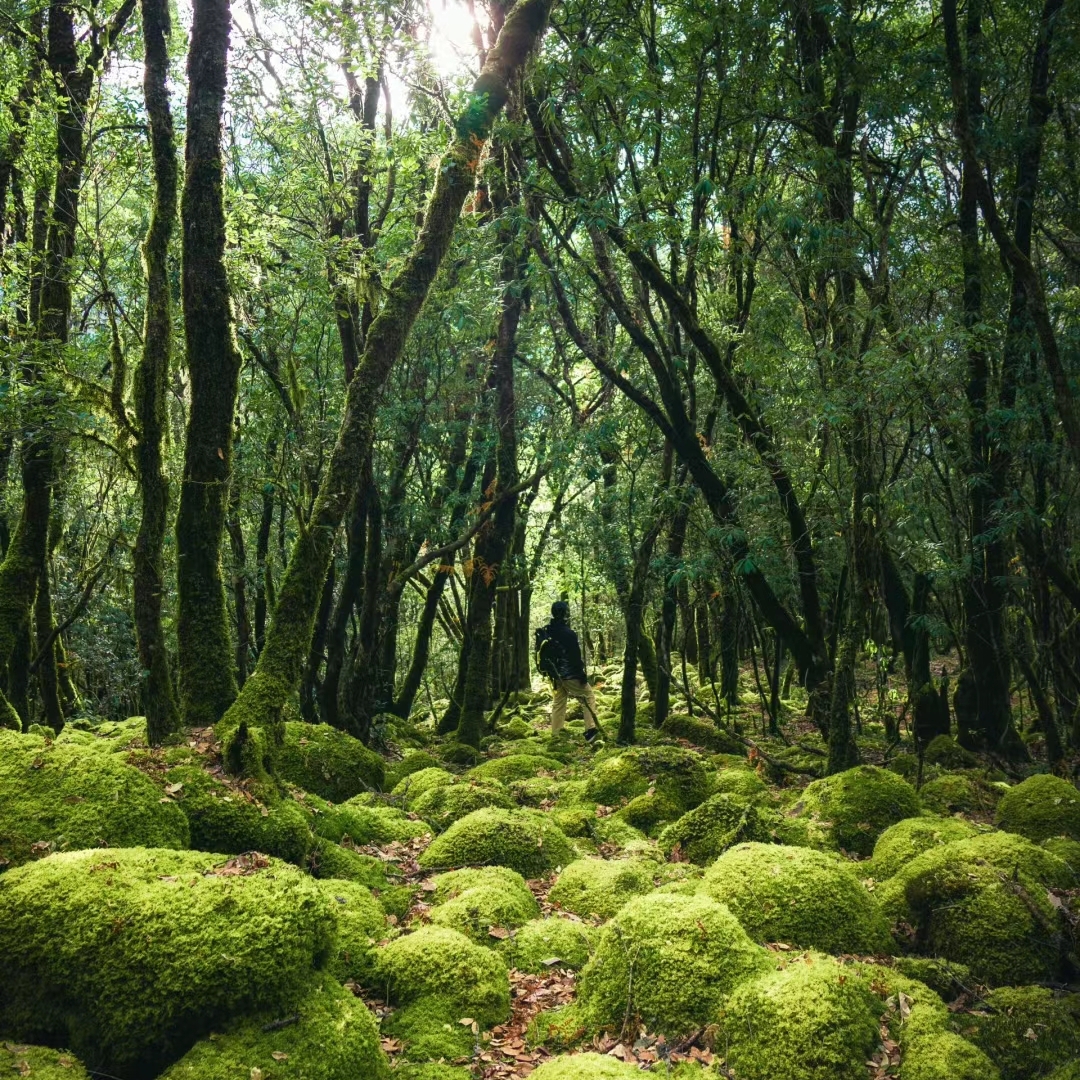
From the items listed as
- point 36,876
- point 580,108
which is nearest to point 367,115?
point 580,108

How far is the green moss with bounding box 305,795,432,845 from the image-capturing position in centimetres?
669

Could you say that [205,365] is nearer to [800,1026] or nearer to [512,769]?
[512,769]

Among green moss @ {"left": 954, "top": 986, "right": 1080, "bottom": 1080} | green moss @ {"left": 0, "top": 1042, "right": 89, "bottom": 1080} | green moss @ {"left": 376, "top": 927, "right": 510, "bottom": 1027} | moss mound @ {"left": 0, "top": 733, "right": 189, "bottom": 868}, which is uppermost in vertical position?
moss mound @ {"left": 0, "top": 733, "right": 189, "bottom": 868}

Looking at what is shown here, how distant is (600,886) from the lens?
5895 mm

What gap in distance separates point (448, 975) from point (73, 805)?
2.30 metres

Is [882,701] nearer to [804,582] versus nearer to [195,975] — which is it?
[804,582]

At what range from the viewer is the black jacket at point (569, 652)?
46.3ft

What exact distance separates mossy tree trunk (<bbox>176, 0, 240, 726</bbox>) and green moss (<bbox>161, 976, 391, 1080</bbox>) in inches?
158

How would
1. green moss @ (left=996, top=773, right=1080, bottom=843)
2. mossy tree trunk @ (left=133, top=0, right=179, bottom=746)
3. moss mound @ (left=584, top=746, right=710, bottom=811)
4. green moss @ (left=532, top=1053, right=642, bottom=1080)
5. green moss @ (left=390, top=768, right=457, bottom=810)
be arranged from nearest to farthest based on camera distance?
1. green moss @ (left=532, top=1053, right=642, bottom=1080)
2. green moss @ (left=996, top=773, right=1080, bottom=843)
3. mossy tree trunk @ (left=133, top=0, right=179, bottom=746)
4. moss mound @ (left=584, top=746, right=710, bottom=811)
5. green moss @ (left=390, top=768, right=457, bottom=810)

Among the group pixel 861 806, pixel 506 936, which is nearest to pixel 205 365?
pixel 506 936

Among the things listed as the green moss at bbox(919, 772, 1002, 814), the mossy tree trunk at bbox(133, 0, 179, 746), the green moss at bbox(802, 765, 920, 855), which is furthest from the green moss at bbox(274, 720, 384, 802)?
the green moss at bbox(919, 772, 1002, 814)

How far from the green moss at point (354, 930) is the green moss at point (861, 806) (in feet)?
13.4

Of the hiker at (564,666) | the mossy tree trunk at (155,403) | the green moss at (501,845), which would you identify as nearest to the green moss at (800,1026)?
the green moss at (501,845)

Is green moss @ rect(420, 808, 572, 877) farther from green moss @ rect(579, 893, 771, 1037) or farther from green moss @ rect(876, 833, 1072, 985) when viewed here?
green moss @ rect(876, 833, 1072, 985)
